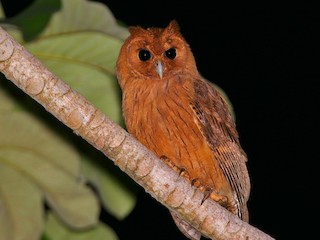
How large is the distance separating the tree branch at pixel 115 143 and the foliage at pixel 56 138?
172mm

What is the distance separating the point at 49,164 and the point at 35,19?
402 millimetres

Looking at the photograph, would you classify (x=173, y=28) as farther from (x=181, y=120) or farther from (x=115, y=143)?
(x=115, y=143)

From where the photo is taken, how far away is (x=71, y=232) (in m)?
1.59

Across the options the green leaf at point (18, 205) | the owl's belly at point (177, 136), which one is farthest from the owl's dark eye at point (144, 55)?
the green leaf at point (18, 205)

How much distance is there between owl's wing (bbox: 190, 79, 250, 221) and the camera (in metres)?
1.99

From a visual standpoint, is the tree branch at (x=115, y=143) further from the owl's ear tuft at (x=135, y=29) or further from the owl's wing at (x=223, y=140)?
the owl's ear tuft at (x=135, y=29)

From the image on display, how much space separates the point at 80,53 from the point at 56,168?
0.33 meters

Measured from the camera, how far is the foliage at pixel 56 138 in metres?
1.43

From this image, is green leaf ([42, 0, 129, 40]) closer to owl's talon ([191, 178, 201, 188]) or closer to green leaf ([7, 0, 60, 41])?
green leaf ([7, 0, 60, 41])

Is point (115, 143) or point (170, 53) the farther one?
point (170, 53)

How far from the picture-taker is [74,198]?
1500mm

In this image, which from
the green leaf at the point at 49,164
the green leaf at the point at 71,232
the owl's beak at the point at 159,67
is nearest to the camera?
the green leaf at the point at 49,164

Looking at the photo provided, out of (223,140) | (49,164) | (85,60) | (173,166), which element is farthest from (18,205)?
(223,140)

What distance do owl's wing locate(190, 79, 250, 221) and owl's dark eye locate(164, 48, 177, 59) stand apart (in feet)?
0.53
